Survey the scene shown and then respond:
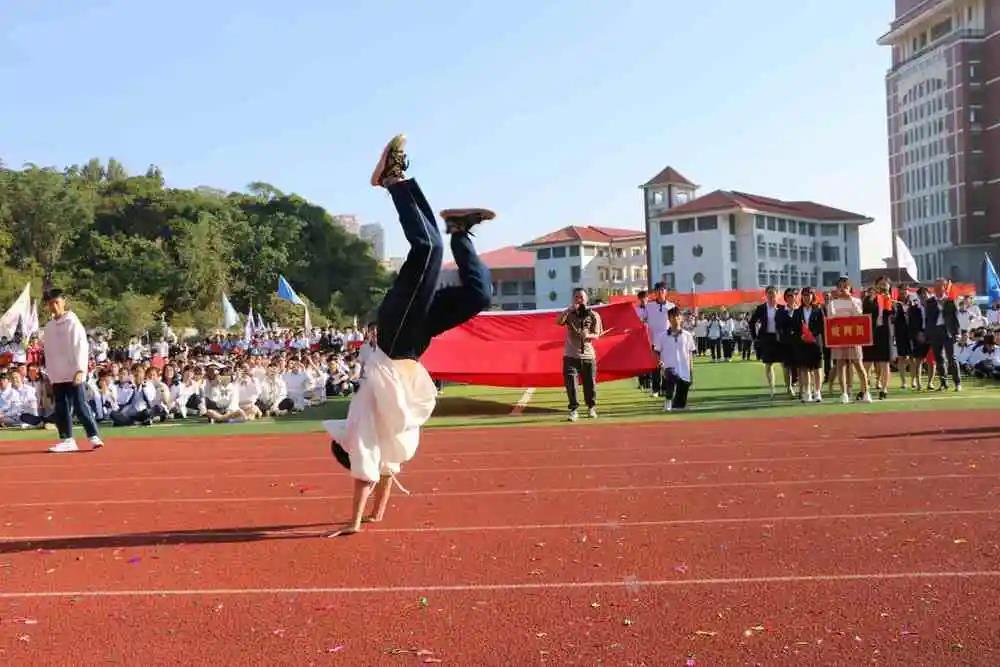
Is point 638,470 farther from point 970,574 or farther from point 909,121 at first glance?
point 909,121

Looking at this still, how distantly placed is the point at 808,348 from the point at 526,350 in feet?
14.9

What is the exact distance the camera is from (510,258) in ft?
429

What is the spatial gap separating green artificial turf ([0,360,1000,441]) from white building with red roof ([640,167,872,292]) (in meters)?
80.8

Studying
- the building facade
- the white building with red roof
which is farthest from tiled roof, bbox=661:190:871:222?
the building facade

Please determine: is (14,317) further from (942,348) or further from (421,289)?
(421,289)

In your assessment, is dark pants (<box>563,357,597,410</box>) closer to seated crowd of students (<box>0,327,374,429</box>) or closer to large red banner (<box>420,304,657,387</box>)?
large red banner (<box>420,304,657,387</box>)

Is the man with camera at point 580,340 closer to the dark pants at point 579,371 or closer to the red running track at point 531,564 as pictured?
the dark pants at point 579,371

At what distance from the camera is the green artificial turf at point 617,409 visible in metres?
15.5

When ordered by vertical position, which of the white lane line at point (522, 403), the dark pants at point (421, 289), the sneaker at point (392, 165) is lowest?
the white lane line at point (522, 403)

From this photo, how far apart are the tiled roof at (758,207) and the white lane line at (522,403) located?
262 feet

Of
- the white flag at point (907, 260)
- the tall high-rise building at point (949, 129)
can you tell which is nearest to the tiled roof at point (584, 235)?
the tall high-rise building at point (949, 129)

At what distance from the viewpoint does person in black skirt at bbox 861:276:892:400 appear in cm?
1719

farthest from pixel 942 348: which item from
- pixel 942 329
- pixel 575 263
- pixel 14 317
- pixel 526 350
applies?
pixel 575 263

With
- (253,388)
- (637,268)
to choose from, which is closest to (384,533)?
(253,388)
